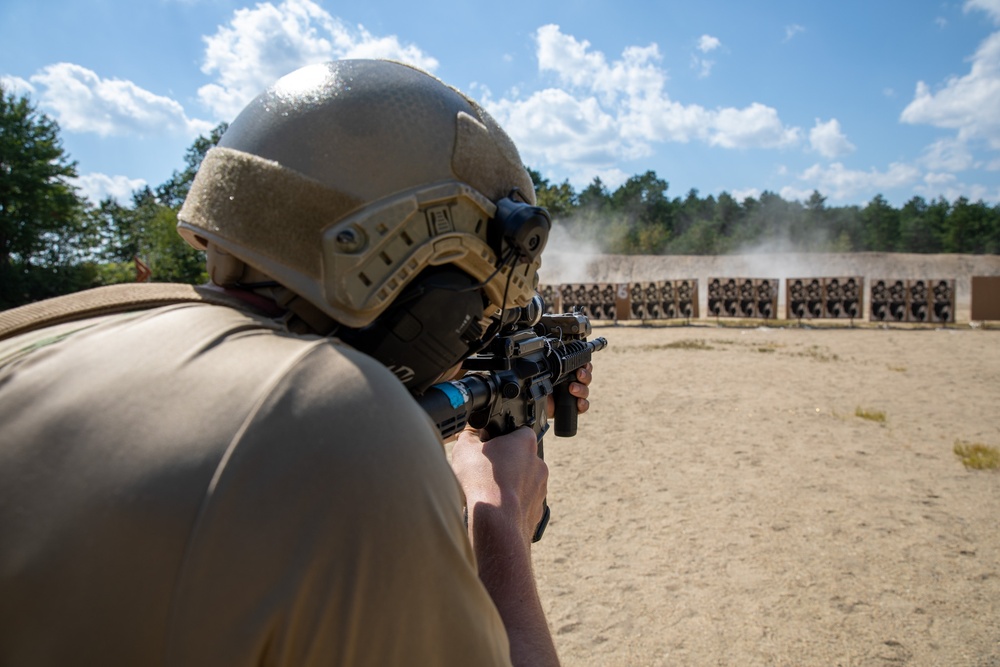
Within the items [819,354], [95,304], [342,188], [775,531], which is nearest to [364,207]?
[342,188]

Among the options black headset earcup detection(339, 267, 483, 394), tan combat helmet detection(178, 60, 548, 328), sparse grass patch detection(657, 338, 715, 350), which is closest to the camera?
tan combat helmet detection(178, 60, 548, 328)

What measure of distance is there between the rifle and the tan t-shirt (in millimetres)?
787

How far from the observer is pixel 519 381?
2.32 m

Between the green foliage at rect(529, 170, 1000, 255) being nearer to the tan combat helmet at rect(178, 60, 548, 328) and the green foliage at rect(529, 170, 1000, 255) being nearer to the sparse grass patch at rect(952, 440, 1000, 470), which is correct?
the sparse grass patch at rect(952, 440, 1000, 470)

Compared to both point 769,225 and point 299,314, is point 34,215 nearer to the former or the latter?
point 299,314

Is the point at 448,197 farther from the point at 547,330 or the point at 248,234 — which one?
the point at 547,330

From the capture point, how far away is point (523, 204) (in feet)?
4.96

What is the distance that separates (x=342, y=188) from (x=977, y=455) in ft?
25.0

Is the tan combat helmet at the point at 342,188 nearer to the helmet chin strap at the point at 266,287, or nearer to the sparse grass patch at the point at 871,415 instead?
the helmet chin strap at the point at 266,287

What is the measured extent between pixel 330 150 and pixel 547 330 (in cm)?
200

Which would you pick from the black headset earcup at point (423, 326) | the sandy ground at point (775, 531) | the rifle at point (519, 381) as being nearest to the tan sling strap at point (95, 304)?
the black headset earcup at point (423, 326)

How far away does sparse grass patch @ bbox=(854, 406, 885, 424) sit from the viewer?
818cm

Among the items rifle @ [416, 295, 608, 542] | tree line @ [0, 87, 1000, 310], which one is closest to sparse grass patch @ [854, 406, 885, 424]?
rifle @ [416, 295, 608, 542]

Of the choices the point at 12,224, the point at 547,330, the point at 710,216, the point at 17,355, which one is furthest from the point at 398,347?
the point at 710,216
